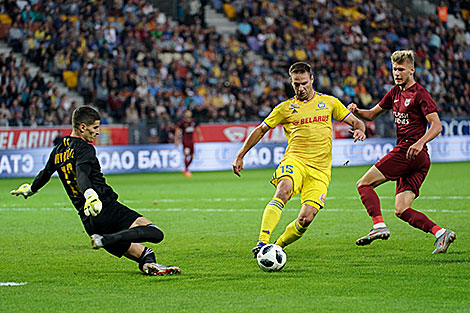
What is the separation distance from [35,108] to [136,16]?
6751 mm

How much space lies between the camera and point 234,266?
730 centimetres

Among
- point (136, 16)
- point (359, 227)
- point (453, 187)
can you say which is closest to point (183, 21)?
point (136, 16)

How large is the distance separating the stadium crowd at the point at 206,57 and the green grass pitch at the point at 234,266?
11.4 m

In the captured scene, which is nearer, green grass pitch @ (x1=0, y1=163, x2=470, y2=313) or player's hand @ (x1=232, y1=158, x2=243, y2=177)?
green grass pitch @ (x1=0, y1=163, x2=470, y2=313)

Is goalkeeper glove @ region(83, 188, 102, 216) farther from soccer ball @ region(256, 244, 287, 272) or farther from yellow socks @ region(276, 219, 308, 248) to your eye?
yellow socks @ region(276, 219, 308, 248)

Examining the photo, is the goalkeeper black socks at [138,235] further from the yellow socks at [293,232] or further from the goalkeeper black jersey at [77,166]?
the yellow socks at [293,232]

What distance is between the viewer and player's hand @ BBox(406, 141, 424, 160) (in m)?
7.66

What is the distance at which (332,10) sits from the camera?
1378 inches

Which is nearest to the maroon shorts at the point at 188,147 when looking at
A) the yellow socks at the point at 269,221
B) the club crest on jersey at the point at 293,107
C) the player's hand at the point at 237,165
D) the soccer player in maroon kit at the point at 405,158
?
the soccer player in maroon kit at the point at 405,158

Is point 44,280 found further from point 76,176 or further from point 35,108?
point 35,108

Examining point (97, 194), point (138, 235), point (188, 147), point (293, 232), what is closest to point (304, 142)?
point (293, 232)

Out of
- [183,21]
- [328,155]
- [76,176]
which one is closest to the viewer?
[76,176]

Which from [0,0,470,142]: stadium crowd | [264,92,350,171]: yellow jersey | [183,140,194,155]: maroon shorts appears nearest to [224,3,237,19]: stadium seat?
[0,0,470,142]: stadium crowd

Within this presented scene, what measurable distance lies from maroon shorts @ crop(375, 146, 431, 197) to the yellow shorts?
77 cm
